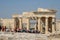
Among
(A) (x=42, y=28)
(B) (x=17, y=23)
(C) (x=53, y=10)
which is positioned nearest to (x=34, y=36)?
(C) (x=53, y=10)

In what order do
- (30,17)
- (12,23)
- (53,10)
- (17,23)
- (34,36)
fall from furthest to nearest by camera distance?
(12,23) < (17,23) < (30,17) < (53,10) < (34,36)

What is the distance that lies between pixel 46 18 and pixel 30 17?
4884 millimetres

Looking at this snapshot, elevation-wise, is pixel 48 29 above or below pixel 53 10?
below

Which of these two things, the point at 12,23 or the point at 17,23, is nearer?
the point at 17,23

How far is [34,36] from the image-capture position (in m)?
30.8

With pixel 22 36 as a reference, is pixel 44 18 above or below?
above

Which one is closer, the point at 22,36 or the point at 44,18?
the point at 22,36

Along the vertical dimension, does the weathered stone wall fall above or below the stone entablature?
below

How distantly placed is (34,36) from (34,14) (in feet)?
85.6

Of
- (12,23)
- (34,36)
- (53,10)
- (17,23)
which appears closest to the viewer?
(34,36)

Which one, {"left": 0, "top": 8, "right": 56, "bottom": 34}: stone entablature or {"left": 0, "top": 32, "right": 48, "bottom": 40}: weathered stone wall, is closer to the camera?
{"left": 0, "top": 32, "right": 48, "bottom": 40}: weathered stone wall

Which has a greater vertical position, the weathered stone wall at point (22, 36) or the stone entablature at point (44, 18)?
the stone entablature at point (44, 18)

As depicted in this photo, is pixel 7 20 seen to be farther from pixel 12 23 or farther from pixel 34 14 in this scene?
pixel 34 14

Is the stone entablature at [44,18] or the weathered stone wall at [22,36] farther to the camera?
the stone entablature at [44,18]
